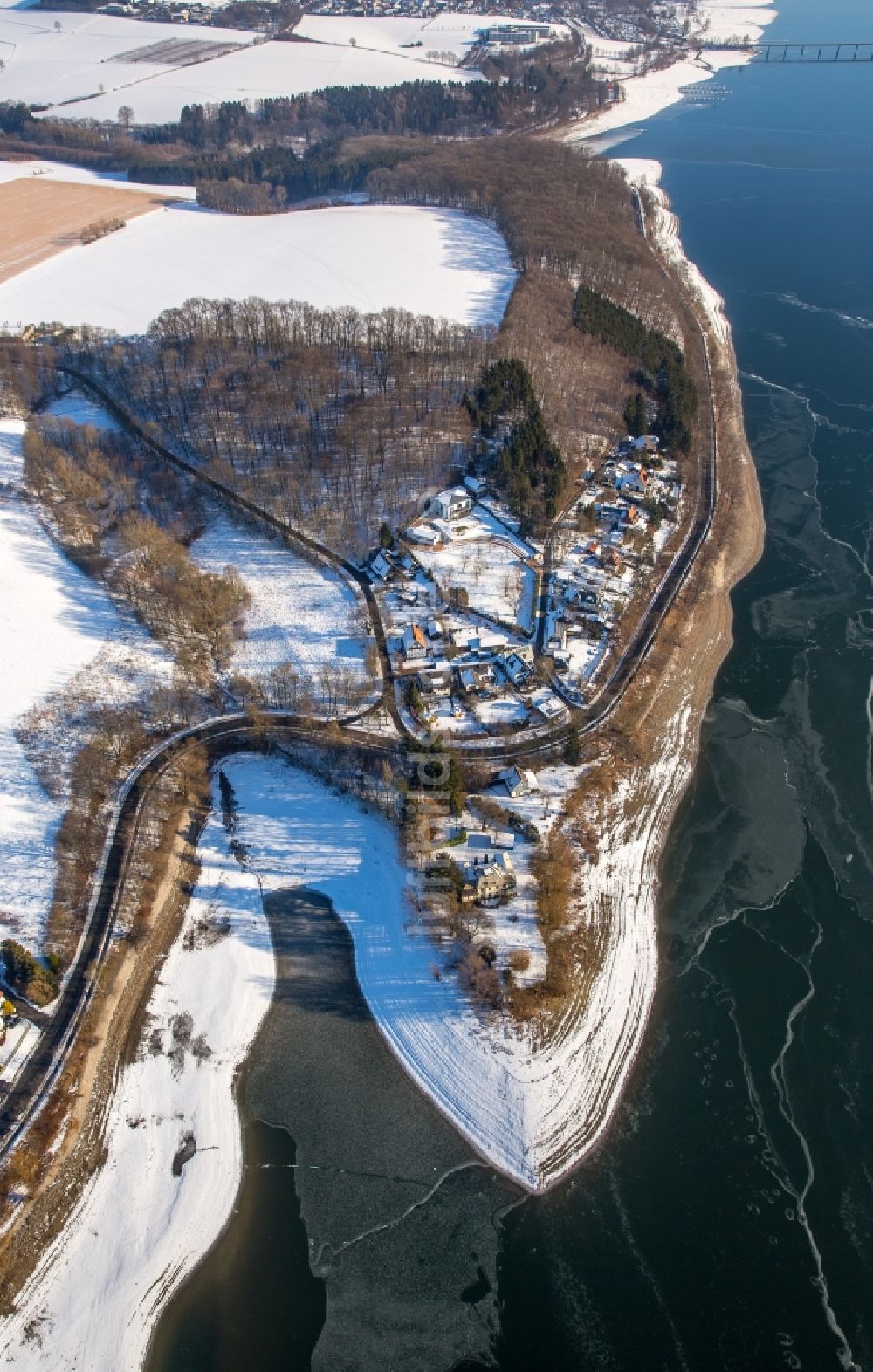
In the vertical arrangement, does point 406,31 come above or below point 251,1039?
above

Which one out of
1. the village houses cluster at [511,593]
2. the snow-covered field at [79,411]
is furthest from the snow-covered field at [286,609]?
the snow-covered field at [79,411]

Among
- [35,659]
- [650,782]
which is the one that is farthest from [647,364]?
[35,659]

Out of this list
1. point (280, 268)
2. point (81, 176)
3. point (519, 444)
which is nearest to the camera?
point (519, 444)

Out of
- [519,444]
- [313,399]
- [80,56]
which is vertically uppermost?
[80,56]

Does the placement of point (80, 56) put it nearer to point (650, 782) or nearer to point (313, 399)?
point (313, 399)

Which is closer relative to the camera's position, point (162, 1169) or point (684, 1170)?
point (684, 1170)

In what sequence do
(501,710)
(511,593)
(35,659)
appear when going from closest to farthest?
(501,710), (35,659), (511,593)

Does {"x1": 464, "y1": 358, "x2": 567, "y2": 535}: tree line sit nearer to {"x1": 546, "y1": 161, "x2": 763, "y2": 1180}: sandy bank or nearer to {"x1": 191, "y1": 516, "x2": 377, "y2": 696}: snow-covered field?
{"x1": 546, "y1": 161, "x2": 763, "y2": 1180}: sandy bank
